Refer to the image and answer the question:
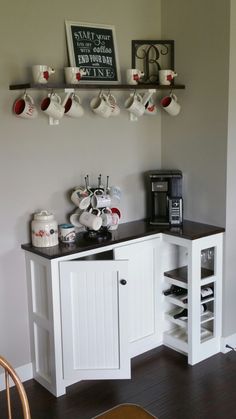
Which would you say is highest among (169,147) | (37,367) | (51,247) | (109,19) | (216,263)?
(109,19)

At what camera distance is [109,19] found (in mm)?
2934

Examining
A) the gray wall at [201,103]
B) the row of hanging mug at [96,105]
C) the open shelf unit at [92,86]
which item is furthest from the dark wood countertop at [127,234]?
the open shelf unit at [92,86]

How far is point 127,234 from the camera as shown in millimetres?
2906

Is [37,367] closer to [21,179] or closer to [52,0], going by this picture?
[21,179]

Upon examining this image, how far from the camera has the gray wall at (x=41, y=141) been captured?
8.51ft

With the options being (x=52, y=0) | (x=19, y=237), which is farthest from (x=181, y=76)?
(x=19, y=237)

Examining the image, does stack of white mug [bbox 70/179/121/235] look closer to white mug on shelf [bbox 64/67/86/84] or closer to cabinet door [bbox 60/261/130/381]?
cabinet door [bbox 60/261/130/381]

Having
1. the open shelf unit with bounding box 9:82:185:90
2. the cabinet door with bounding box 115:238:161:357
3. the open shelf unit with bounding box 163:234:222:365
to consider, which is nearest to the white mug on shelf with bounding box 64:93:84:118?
the open shelf unit with bounding box 9:82:185:90

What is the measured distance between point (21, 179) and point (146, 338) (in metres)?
1.28

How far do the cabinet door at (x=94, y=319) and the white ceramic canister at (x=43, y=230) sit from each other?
0.19m

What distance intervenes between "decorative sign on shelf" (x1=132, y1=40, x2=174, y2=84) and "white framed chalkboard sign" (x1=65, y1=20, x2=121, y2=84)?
0.17m

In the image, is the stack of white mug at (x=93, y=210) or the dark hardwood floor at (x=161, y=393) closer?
the dark hardwood floor at (x=161, y=393)

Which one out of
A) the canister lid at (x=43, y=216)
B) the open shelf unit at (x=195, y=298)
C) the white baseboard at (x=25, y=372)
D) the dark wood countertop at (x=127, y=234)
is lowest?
the white baseboard at (x=25, y=372)

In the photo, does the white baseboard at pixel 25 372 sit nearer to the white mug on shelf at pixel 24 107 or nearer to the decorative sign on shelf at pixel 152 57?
the white mug on shelf at pixel 24 107
